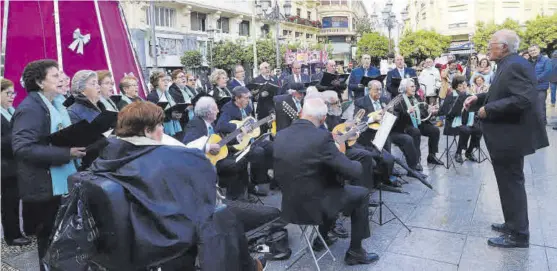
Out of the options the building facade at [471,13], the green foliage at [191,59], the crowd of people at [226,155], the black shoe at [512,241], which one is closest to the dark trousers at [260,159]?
the crowd of people at [226,155]

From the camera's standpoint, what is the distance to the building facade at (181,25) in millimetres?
31922

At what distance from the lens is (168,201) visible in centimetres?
232

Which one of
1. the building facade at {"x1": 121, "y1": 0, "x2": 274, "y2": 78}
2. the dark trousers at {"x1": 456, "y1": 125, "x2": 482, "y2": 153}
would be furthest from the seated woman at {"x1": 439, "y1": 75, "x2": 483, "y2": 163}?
the building facade at {"x1": 121, "y1": 0, "x2": 274, "y2": 78}

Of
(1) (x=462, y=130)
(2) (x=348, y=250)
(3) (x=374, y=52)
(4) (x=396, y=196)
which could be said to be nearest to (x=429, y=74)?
(1) (x=462, y=130)

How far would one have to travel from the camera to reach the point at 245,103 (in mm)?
6508

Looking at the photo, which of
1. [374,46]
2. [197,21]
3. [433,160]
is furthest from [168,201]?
[374,46]

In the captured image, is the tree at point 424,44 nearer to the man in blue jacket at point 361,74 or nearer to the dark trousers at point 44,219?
the man in blue jacket at point 361,74

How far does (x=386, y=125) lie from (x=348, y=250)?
154 cm

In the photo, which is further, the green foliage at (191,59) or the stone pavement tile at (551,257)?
the green foliage at (191,59)

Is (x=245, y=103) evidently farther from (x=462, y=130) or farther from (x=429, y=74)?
(x=429, y=74)

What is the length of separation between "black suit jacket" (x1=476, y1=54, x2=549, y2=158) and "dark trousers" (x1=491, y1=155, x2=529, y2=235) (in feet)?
0.30

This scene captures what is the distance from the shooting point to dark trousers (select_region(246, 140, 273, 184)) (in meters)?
6.29

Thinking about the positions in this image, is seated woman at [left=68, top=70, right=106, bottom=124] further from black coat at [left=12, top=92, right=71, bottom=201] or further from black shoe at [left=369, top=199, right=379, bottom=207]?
black shoe at [left=369, top=199, right=379, bottom=207]

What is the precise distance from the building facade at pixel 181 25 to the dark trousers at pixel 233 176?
26.2m
